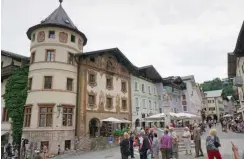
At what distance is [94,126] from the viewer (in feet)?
93.4

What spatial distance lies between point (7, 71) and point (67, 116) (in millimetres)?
10008

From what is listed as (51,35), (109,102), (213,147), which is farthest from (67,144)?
(213,147)

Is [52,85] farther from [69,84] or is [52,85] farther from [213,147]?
[213,147]

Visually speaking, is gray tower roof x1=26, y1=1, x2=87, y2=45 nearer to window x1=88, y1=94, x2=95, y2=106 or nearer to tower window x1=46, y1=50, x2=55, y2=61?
tower window x1=46, y1=50, x2=55, y2=61

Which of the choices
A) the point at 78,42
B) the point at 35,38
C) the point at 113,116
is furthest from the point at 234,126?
the point at 35,38

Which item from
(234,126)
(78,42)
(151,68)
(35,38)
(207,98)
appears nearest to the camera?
(35,38)

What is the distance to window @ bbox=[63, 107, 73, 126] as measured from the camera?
24953mm

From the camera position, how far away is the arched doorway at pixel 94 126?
27.9 m

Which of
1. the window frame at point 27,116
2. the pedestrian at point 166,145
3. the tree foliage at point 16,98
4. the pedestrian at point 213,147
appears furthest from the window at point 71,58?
the pedestrian at point 213,147

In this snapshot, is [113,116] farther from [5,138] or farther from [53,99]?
[5,138]

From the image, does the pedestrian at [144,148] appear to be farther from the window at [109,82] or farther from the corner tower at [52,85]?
the window at [109,82]

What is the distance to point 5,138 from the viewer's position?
2695 centimetres

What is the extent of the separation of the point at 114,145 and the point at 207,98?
7837cm

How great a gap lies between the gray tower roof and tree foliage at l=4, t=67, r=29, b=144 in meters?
4.97
